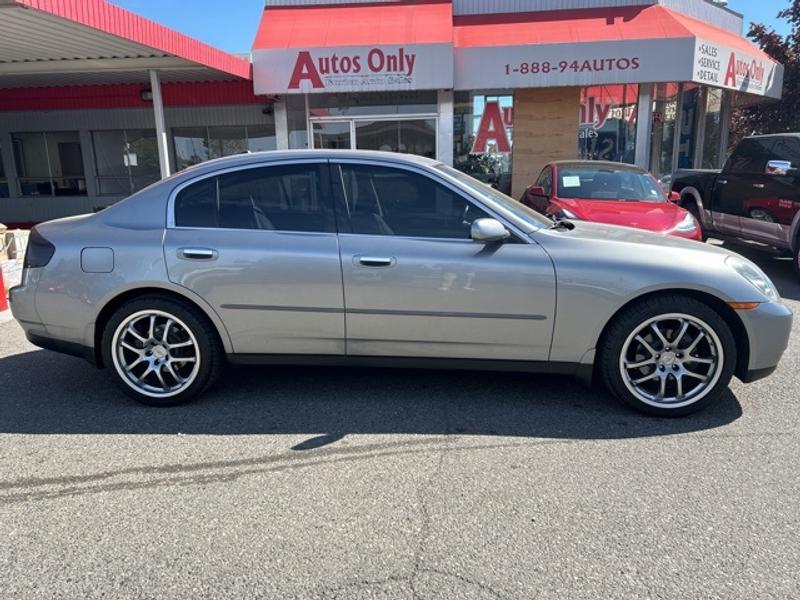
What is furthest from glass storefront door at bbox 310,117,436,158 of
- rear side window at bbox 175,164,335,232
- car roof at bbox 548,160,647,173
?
rear side window at bbox 175,164,335,232

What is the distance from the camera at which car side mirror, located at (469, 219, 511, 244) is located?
3.60 meters

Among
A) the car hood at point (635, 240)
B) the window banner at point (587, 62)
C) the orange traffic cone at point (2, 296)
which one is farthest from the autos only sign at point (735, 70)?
the orange traffic cone at point (2, 296)

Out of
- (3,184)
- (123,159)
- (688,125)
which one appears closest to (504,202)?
(688,125)

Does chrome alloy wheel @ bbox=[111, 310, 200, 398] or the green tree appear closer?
chrome alloy wheel @ bbox=[111, 310, 200, 398]

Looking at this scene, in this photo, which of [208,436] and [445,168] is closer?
[208,436]

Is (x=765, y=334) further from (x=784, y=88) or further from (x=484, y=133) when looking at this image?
(x=784, y=88)

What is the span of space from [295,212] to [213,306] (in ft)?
2.68

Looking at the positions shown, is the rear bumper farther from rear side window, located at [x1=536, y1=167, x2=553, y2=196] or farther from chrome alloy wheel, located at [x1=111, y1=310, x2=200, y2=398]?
rear side window, located at [x1=536, y1=167, x2=553, y2=196]

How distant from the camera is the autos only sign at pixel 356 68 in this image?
37.8 feet

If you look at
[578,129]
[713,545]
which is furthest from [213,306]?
[578,129]

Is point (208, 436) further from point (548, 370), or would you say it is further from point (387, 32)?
point (387, 32)

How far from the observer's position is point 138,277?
3824mm

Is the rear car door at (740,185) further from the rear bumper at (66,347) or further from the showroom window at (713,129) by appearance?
the rear bumper at (66,347)

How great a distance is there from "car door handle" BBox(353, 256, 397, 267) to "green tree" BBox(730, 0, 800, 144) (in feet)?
60.0
